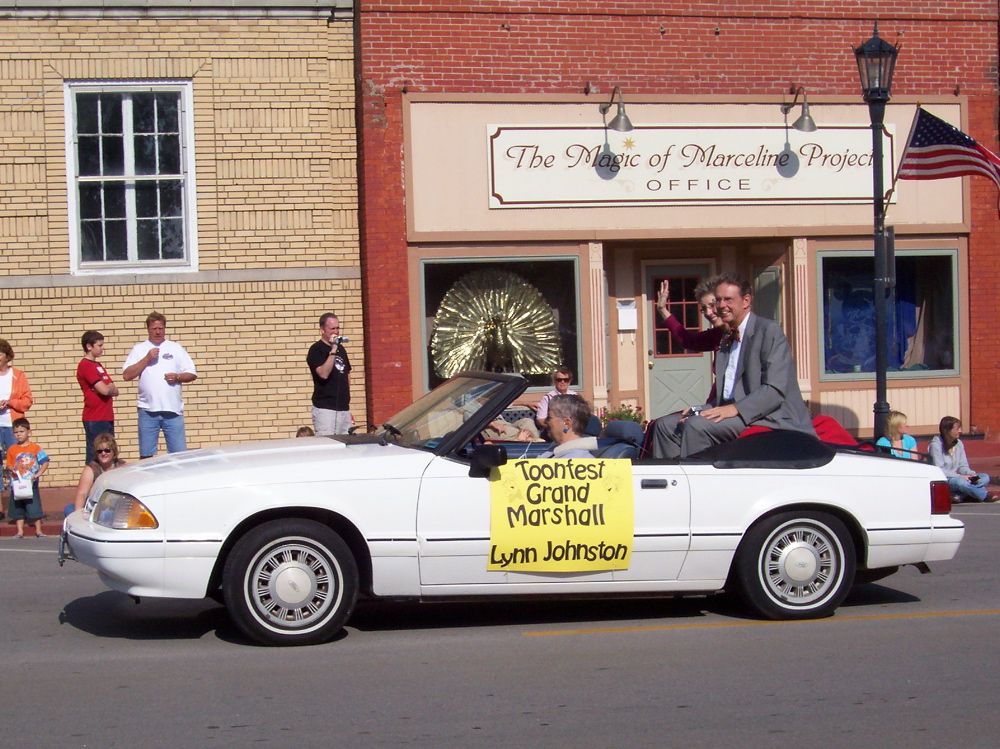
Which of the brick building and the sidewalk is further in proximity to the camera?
the brick building

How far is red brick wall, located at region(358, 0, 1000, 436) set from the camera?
1403 cm

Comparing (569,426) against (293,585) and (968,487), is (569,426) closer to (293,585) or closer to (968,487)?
(293,585)

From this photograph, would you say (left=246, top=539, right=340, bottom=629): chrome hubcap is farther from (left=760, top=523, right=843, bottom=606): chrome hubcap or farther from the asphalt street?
(left=760, top=523, right=843, bottom=606): chrome hubcap

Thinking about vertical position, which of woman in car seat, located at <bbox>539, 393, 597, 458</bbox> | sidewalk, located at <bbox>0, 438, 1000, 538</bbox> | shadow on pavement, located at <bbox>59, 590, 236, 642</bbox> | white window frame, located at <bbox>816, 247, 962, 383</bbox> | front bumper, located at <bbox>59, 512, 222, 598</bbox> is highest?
white window frame, located at <bbox>816, 247, 962, 383</bbox>

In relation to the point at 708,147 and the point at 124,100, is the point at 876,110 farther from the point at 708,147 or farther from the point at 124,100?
the point at 124,100

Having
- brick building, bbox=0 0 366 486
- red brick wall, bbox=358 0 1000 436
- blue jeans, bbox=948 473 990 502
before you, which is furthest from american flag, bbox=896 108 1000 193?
brick building, bbox=0 0 366 486

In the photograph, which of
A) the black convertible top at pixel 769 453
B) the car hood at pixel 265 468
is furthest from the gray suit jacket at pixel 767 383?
the car hood at pixel 265 468

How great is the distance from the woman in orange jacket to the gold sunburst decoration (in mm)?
4709

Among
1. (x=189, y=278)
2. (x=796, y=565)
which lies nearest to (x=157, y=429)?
(x=189, y=278)

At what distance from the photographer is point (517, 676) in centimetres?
562

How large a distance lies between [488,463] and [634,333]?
962 cm

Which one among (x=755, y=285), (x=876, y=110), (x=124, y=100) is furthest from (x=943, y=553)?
(x=124, y=100)

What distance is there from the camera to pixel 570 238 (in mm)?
14414

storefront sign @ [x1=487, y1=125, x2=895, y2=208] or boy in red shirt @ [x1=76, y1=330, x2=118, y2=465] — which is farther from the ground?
storefront sign @ [x1=487, y1=125, x2=895, y2=208]
